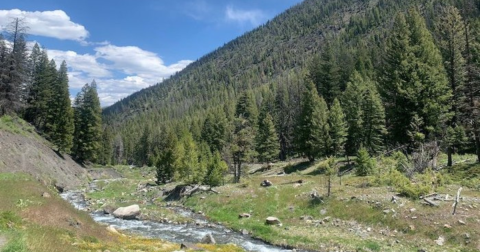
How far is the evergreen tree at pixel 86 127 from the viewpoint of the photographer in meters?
78.4

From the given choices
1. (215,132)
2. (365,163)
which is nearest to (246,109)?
(215,132)

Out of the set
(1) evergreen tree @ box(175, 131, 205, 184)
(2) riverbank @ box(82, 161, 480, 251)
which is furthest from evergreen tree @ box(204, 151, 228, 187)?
(2) riverbank @ box(82, 161, 480, 251)

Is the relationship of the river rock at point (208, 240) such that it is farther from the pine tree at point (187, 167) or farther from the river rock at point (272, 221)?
the pine tree at point (187, 167)

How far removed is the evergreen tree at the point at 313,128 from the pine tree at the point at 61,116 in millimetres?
48231

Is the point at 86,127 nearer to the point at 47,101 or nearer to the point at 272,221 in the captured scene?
the point at 47,101

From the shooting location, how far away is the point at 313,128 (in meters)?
58.4

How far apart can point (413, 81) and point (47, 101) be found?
78660 mm

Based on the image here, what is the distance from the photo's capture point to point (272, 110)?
96938mm

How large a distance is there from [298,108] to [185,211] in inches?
2169

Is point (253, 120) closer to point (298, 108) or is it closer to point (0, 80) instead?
point (298, 108)

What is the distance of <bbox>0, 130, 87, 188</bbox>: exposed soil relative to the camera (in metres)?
49.0

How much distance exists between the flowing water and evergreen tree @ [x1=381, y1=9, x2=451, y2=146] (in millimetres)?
25572

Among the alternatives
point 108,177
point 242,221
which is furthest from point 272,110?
point 242,221

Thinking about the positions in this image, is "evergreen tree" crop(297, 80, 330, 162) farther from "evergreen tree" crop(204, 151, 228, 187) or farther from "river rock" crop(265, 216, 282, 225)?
"river rock" crop(265, 216, 282, 225)
